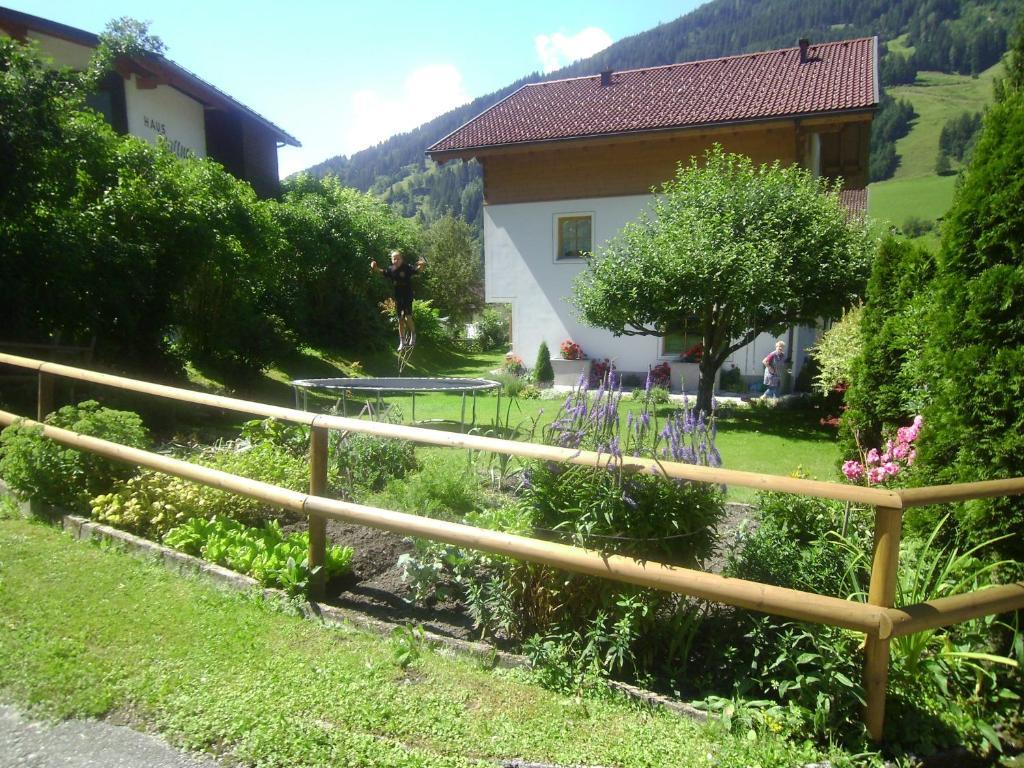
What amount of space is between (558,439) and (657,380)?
1345 centimetres

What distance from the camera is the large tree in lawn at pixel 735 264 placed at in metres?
11.8

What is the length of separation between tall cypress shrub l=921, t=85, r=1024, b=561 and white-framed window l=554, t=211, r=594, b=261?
15143mm

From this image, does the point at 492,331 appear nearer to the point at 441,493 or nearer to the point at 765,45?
the point at 441,493

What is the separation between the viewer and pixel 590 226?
62.3 ft

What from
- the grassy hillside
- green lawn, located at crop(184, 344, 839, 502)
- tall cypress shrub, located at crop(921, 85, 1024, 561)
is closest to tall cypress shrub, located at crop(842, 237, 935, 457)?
green lawn, located at crop(184, 344, 839, 502)

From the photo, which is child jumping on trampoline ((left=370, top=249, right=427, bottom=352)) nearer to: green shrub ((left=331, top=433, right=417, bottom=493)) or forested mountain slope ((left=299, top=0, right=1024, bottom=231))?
green shrub ((left=331, top=433, right=417, bottom=493))

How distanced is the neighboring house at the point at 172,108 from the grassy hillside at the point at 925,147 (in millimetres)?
55931

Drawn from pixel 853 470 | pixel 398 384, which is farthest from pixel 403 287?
pixel 853 470

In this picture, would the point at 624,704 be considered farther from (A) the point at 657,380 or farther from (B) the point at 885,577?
(A) the point at 657,380

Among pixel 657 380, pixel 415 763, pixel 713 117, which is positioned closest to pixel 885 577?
pixel 415 763

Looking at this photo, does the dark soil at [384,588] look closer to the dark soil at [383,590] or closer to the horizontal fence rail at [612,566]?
the dark soil at [383,590]

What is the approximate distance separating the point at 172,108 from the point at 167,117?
0.48m

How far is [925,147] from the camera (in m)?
117

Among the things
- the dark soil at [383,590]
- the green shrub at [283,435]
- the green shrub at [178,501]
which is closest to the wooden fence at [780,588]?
the dark soil at [383,590]
